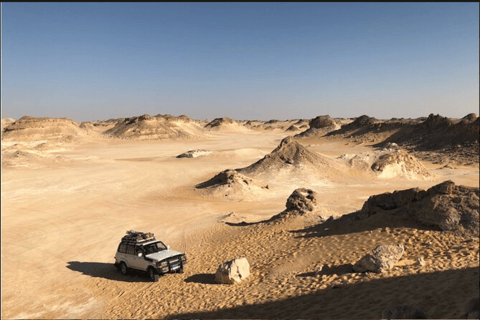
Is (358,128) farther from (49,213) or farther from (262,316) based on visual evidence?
(262,316)

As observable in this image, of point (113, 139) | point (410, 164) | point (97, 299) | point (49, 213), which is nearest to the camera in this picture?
point (97, 299)

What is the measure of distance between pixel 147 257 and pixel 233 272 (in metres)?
4.06

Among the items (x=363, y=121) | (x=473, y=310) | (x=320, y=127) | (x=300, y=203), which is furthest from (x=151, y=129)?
(x=473, y=310)

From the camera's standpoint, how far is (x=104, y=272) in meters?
16.8

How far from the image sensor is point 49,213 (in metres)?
27.4

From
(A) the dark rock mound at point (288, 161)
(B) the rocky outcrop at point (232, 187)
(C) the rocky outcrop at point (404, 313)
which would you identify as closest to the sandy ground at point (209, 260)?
(B) the rocky outcrop at point (232, 187)

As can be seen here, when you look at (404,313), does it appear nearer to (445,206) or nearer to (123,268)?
(445,206)

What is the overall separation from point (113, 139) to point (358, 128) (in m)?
64.5

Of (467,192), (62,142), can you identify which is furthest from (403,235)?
(62,142)

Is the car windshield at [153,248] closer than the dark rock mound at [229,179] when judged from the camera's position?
Yes

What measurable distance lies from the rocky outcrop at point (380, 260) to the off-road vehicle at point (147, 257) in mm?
7471

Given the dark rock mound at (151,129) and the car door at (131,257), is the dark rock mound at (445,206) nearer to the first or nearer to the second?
the car door at (131,257)

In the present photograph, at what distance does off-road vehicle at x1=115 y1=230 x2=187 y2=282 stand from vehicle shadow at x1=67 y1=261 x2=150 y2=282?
0.91ft

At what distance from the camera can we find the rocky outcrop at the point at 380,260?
39.1ft
